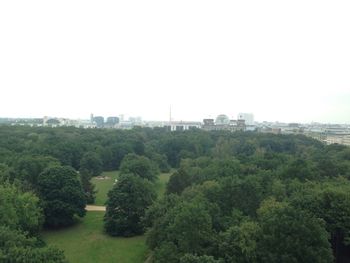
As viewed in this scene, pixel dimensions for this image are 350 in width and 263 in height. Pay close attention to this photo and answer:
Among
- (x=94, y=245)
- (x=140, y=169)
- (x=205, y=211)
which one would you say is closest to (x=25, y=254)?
(x=205, y=211)

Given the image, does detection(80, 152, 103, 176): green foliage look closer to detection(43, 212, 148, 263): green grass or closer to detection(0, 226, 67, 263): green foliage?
detection(43, 212, 148, 263): green grass

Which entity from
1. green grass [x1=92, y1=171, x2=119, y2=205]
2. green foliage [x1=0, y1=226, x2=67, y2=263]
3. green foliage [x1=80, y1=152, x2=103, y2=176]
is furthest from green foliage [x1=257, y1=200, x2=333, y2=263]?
green foliage [x1=80, y1=152, x2=103, y2=176]

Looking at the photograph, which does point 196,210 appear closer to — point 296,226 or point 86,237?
point 296,226

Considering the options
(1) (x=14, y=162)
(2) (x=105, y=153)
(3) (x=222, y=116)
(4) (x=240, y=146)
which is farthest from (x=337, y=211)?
(3) (x=222, y=116)

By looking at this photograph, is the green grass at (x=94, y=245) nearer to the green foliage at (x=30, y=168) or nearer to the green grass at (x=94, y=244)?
the green grass at (x=94, y=244)

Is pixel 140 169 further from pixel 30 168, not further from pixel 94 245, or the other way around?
pixel 94 245

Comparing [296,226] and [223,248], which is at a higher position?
[296,226]
